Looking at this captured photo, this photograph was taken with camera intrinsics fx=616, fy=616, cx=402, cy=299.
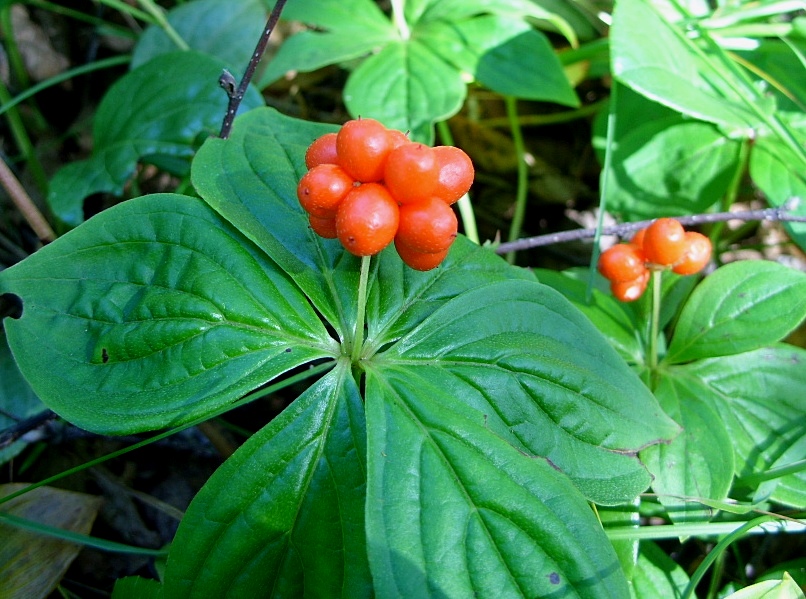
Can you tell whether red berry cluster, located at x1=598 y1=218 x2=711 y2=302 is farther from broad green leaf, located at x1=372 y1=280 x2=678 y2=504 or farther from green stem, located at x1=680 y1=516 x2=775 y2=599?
green stem, located at x1=680 y1=516 x2=775 y2=599

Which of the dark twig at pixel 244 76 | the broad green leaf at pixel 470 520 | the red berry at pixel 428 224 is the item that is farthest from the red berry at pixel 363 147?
the dark twig at pixel 244 76

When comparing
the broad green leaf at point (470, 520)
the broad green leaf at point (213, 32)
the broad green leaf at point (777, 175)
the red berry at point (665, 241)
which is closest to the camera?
the broad green leaf at point (470, 520)

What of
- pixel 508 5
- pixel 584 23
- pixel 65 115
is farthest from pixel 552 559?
pixel 65 115

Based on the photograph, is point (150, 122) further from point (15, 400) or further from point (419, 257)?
point (419, 257)

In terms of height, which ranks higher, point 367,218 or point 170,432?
point 367,218

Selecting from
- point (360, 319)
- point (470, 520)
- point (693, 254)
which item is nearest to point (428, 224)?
point (360, 319)

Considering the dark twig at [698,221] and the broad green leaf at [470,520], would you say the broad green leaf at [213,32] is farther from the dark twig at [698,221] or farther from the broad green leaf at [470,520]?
the broad green leaf at [470,520]
